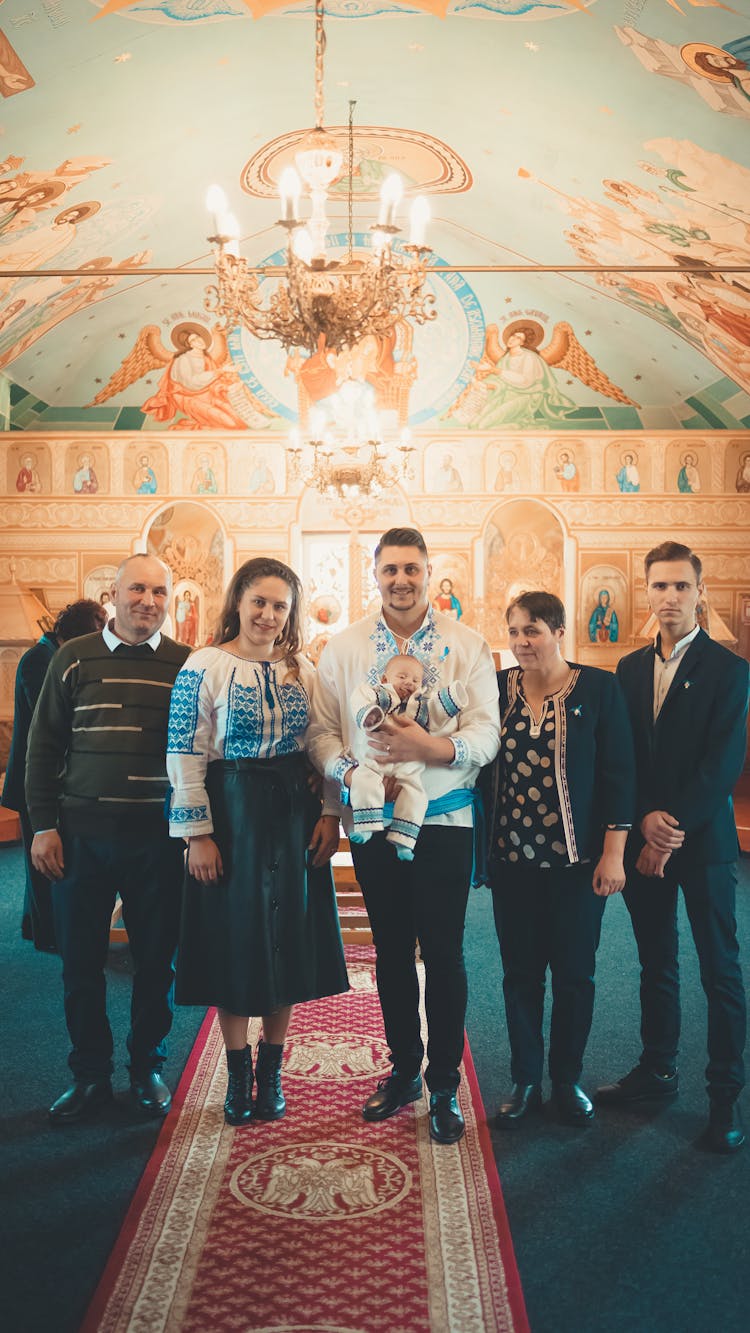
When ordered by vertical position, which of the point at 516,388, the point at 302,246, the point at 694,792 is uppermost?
the point at 516,388

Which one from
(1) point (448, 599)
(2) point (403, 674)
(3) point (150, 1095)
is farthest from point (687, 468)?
(3) point (150, 1095)

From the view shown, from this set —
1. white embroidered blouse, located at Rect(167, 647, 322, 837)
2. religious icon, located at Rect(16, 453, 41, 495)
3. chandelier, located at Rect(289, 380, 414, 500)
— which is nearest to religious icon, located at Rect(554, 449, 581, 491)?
chandelier, located at Rect(289, 380, 414, 500)

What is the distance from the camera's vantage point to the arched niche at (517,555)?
12305 mm

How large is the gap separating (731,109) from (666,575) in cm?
471

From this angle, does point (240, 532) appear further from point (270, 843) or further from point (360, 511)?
point (270, 843)

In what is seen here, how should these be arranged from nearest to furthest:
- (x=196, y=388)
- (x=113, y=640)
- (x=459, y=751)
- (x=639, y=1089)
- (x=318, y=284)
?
(x=459, y=751)
(x=113, y=640)
(x=639, y=1089)
(x=318, y=284)
(x=196, y=388)

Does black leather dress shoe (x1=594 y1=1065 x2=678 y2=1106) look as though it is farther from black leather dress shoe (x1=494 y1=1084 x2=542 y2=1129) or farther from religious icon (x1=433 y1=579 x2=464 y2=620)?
religious icon (x1=433 y1=579 x2=464 y2=620)

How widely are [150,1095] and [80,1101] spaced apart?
0.24 m

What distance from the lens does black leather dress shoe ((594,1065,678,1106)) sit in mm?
3895

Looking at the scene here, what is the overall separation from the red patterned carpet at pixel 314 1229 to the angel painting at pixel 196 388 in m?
9.63

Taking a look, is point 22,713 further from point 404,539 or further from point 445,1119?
point 445,1119

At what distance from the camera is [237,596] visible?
11.8 feet

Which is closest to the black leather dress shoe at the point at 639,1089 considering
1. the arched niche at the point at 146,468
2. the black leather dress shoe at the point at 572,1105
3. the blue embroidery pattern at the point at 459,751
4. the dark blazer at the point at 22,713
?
→ the black leather dress shoe at the point at 572,1105

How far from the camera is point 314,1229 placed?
9.94ft
